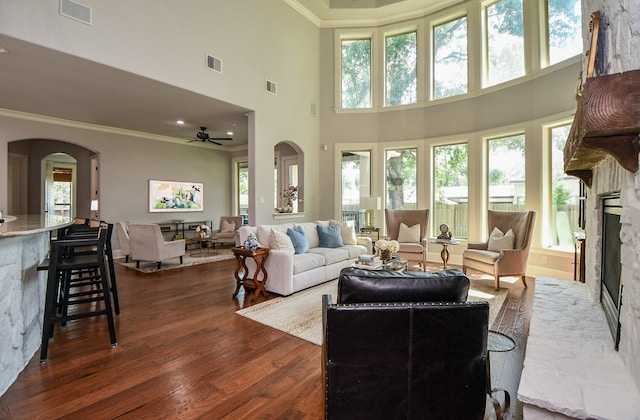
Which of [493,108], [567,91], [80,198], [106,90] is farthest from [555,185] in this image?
[80,198]

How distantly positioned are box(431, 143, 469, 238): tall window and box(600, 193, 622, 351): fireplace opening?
3666mm

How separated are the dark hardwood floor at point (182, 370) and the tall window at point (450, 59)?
180 inches

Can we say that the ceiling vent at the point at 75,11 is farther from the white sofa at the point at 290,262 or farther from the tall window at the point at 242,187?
the tall window at the point at 242,187

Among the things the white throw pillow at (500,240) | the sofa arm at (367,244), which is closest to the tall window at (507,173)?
the white throw pillow at (500,240)

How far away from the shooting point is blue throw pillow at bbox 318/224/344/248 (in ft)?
16.7

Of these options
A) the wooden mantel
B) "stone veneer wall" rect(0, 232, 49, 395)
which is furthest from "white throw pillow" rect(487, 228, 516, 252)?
"stone veneer wall" rect(0, 232, 49, 395)

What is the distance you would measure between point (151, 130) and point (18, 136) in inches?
92.4

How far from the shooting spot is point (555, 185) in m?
4.80

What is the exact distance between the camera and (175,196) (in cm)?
837

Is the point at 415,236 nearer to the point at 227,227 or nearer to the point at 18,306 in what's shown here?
the point at 227,227

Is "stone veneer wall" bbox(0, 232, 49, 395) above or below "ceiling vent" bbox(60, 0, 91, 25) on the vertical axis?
below

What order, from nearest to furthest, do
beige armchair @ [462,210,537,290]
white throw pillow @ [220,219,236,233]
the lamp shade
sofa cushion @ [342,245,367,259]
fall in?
beige armchair @ [462,210,537,290] → sofa cushion @ [342,245,367,259] → the lamp shade → white throw pillow @ [220,219,236,233]

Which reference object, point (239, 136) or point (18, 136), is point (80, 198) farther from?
point (239, 136)

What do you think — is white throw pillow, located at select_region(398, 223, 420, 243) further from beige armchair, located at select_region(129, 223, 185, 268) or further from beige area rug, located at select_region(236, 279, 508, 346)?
beige armchair, located at select_region(129, 223, 185, 268)
